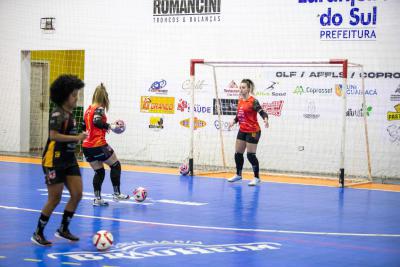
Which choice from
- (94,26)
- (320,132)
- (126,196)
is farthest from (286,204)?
(94,26)

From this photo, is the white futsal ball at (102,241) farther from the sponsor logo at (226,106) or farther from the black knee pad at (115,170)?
the sponsor logo at (226,106)

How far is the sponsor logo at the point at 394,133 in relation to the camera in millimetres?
17625

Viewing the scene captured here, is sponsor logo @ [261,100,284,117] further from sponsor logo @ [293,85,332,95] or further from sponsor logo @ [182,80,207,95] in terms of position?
sponsor logo @ [182,80,207,95]

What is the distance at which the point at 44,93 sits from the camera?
24266mm

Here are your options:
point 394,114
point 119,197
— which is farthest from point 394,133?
point 119,197

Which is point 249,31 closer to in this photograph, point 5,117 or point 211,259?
point 5,117

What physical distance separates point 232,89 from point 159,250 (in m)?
11.9

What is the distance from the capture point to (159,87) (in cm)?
2131

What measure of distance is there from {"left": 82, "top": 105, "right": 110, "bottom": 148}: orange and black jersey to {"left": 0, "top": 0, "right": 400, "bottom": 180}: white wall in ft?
27.3

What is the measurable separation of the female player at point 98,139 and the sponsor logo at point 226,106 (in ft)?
26.7

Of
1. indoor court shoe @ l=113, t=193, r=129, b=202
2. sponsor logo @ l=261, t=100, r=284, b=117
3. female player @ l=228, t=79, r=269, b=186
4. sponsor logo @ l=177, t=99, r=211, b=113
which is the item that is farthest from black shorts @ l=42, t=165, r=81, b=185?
sponsor logo @ l=177, t=99, r=211, b=113

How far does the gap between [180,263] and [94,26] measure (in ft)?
51.3

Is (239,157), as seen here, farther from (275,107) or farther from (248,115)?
(275,107)

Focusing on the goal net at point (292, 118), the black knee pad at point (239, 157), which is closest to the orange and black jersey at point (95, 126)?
the black knee pad at point (239, 157)
